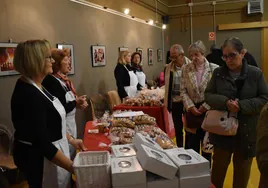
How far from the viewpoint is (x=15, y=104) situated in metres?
1.53

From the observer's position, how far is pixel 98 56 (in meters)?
5.47

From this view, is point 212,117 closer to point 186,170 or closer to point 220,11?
point 186,170

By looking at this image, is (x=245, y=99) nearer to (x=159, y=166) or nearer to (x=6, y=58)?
(x=159, y=166)

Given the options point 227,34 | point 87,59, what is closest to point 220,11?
point 227,34

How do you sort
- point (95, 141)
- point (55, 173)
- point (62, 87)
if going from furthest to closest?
point (62, 87)
point (95, 141)
point (55, 173)

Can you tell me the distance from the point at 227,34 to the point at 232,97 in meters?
8.41

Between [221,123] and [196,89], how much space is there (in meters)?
0.89

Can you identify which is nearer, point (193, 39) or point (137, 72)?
point (137, 72)

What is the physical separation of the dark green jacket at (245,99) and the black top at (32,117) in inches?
54.4

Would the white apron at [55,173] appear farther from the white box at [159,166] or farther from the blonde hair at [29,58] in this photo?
the white box at [159,166]

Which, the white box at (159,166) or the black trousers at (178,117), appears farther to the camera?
the black trousers at (178,117)

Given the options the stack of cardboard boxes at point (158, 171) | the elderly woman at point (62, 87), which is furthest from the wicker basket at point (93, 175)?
the elderly woman at point (62, 87)

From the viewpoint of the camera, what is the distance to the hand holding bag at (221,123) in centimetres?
211

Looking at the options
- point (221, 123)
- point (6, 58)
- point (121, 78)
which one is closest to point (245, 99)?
point (221, 123)
